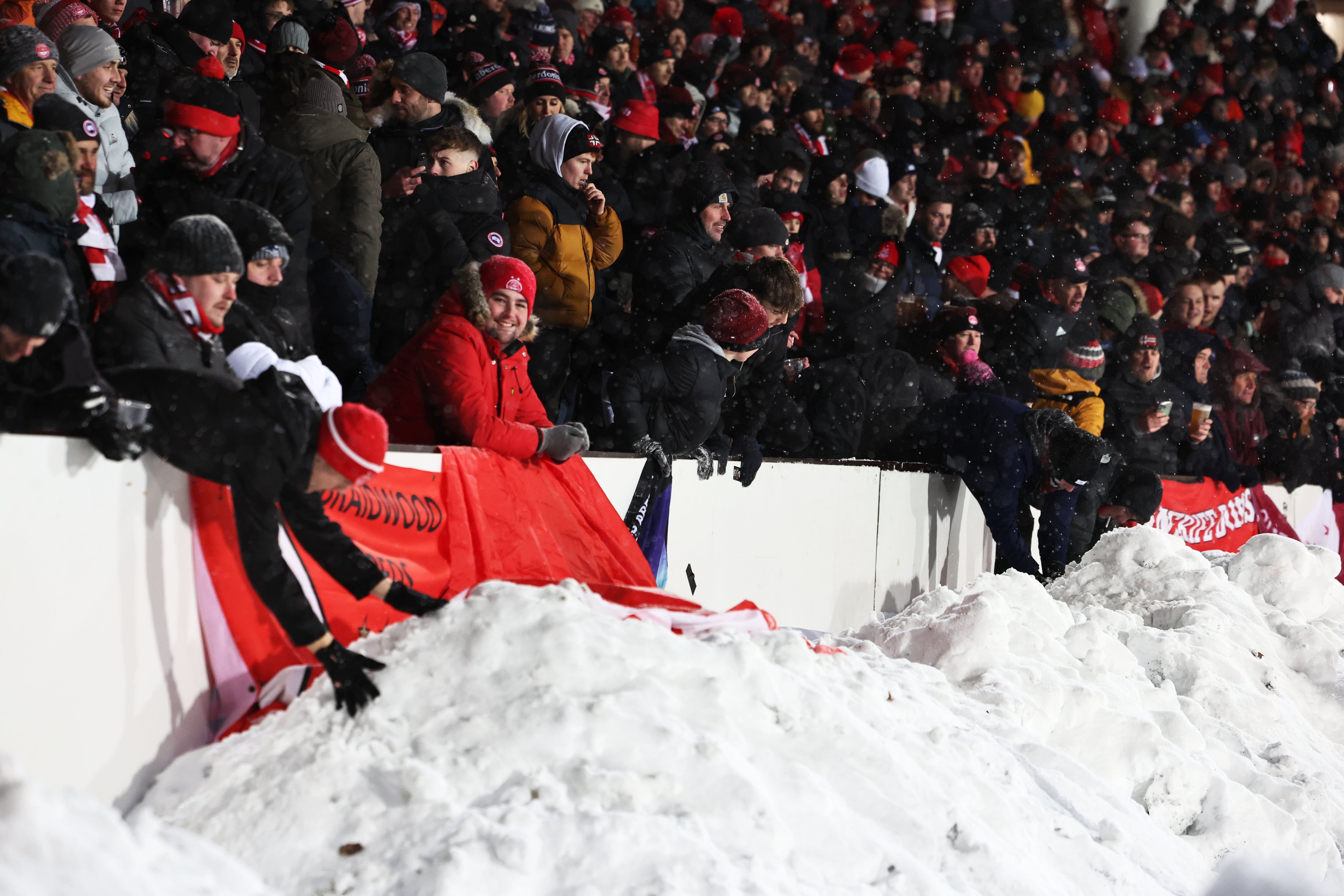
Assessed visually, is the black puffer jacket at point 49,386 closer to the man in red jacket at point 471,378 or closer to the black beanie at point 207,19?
the man in red jacket at point 471,378

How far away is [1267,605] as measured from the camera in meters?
7.80

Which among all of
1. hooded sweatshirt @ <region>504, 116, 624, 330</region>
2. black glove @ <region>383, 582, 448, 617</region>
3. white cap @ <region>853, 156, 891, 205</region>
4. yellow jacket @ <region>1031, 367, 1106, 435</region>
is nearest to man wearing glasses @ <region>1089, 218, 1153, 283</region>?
white cap @ <region>853, 156, 891, 205</region>

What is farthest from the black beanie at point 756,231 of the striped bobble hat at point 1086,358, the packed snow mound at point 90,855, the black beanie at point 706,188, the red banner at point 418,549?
the packed snow mound at point 90,855

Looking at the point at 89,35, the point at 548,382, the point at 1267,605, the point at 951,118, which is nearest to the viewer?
the point at 89,35

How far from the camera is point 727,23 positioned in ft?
41.5

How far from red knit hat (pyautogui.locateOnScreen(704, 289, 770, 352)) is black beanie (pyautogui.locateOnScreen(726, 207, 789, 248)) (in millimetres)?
1143

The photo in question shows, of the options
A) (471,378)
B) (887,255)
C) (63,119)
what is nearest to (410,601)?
(471,378)

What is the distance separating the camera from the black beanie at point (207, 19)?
6367 millimetres

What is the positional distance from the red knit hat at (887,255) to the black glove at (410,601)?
6638 mm

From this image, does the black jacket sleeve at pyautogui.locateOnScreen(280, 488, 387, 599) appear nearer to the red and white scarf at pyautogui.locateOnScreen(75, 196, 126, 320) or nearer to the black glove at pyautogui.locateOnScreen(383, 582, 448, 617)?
the black glove at pyautogui.locateOnScreen(383, 582, 448, 617)

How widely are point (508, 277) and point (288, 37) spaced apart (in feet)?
9.04

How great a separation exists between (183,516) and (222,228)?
0.92 metres

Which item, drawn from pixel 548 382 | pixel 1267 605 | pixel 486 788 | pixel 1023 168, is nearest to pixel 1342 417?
pixel 1023 168

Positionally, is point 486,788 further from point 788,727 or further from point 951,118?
point 951,118
